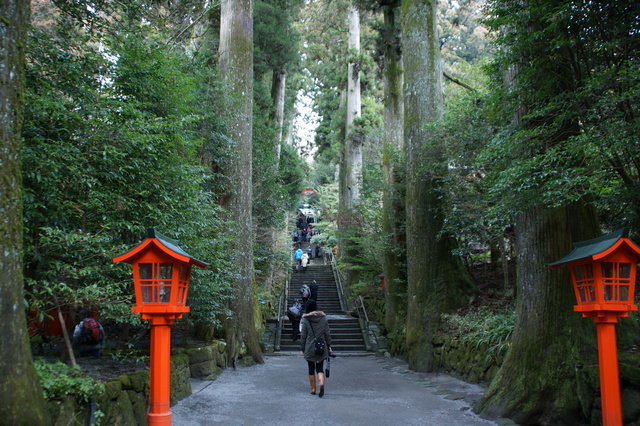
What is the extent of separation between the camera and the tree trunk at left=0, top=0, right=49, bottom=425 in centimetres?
336

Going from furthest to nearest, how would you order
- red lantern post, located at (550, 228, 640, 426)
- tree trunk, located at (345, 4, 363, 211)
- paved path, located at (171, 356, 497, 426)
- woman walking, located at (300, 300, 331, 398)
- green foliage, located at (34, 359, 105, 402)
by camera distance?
tree trunk, located at (345, 4, 363, 211) < woman walking, located at (300, 300, 331, 398) < paved path, located at (171, 356, 497, 426) < red lantern post, located at (550, 228, 640, 426) < green foliage, located at (34, 359, 105, 402)

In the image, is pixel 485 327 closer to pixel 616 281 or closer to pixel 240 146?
pixel 616 281

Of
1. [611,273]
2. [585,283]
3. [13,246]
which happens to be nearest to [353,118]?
[585,283]

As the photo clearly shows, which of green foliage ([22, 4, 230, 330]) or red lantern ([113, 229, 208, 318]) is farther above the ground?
green foliage ([22, 4, 230, 330])

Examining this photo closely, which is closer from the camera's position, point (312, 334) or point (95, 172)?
point (95, 172)

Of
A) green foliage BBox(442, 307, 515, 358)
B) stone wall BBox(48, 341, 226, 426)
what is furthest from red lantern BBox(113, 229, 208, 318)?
green foliage BBox(442, 307, 515, 358)

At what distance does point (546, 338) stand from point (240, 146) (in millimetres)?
7730

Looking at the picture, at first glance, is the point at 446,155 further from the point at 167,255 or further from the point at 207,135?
the point at 167,255

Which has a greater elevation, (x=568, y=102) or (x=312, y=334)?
(x=568, y=102)

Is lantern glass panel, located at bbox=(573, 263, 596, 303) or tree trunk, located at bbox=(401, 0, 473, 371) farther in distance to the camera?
tree trunk, located at bbox=(401, 0, 473, 371)

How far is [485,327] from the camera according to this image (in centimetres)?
863

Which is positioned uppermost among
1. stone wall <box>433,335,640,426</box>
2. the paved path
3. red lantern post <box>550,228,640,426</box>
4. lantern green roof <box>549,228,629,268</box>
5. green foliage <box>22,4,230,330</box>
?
green foliage <box>22,4,230,330</box>

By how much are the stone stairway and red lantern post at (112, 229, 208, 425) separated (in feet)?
32.0

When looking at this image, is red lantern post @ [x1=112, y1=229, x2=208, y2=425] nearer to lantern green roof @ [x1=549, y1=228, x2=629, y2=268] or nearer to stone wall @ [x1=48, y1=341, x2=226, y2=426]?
stone wall @ [x1=48, y1=341, x2=226, y2=426]
